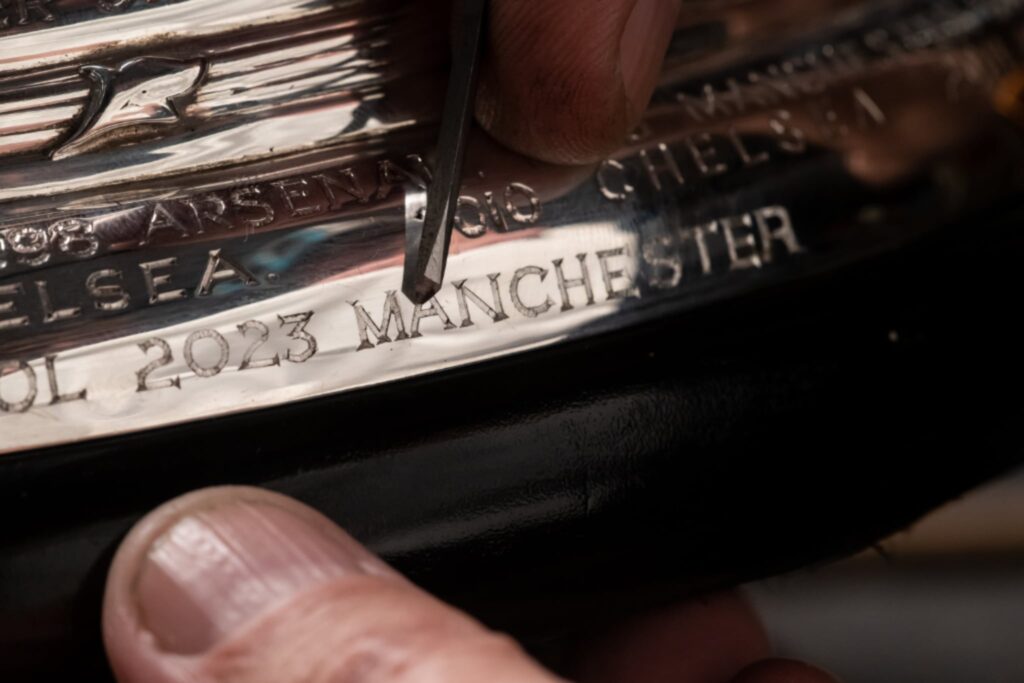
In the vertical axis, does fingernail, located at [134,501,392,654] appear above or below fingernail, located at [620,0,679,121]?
below

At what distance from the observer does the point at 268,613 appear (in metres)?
0.29

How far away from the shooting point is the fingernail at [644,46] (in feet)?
1.19

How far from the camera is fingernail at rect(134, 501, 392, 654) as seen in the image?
290 mm

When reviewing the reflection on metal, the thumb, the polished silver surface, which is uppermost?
the reflection on metal

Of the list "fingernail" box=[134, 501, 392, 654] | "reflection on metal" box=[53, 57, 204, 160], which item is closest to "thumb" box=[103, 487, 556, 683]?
"fingernail" box=[134, 501, 392, 654]

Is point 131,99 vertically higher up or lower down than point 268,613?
higher up

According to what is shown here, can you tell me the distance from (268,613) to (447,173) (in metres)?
0.15

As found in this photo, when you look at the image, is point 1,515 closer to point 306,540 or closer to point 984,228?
point 306,540

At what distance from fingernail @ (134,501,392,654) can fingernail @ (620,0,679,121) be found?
19 cm

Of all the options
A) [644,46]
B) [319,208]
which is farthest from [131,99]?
[644,46]

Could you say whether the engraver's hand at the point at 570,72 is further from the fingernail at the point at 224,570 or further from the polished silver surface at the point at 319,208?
the fingernail at the point at 224,570

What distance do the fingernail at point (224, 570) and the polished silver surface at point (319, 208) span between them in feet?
0.16

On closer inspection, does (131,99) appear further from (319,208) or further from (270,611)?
(270,611)

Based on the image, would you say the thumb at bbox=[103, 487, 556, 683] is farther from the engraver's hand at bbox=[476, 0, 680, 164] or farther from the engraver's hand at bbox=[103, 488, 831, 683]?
the engraver's hand at bbox=[476, 0, 680, 164]
